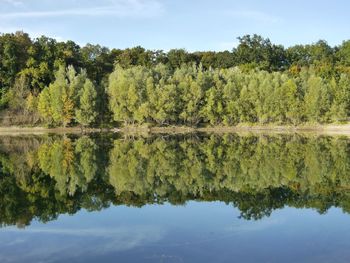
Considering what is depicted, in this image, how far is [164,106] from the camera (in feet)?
231

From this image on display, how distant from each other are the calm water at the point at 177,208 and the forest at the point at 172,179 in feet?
0.19

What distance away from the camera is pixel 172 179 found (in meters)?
26.0

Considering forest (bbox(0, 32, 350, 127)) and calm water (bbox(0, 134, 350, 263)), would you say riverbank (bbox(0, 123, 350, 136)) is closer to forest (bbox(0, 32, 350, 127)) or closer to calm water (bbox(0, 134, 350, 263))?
forest (bbox(0, 32, 350, 127))

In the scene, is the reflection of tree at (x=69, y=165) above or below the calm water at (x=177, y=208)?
below

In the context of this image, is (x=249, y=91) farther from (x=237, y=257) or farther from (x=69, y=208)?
(x=237, y=257)

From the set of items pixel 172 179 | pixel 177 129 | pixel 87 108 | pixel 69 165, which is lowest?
pixel 177 129

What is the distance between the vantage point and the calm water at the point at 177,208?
13.4 meters

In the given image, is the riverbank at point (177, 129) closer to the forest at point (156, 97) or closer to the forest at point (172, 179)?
the forest at point (156, 97)

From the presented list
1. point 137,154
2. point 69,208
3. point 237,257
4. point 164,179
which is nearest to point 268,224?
point 237,257

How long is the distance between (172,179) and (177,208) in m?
6.74

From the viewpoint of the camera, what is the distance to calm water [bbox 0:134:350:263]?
13.4 metres

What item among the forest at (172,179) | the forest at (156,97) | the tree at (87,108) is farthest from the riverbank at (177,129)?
the forest at (172,179)

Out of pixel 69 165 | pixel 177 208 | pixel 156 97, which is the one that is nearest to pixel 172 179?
pixel 177 208

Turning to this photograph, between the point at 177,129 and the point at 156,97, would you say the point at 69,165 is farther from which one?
the point at 177,129
